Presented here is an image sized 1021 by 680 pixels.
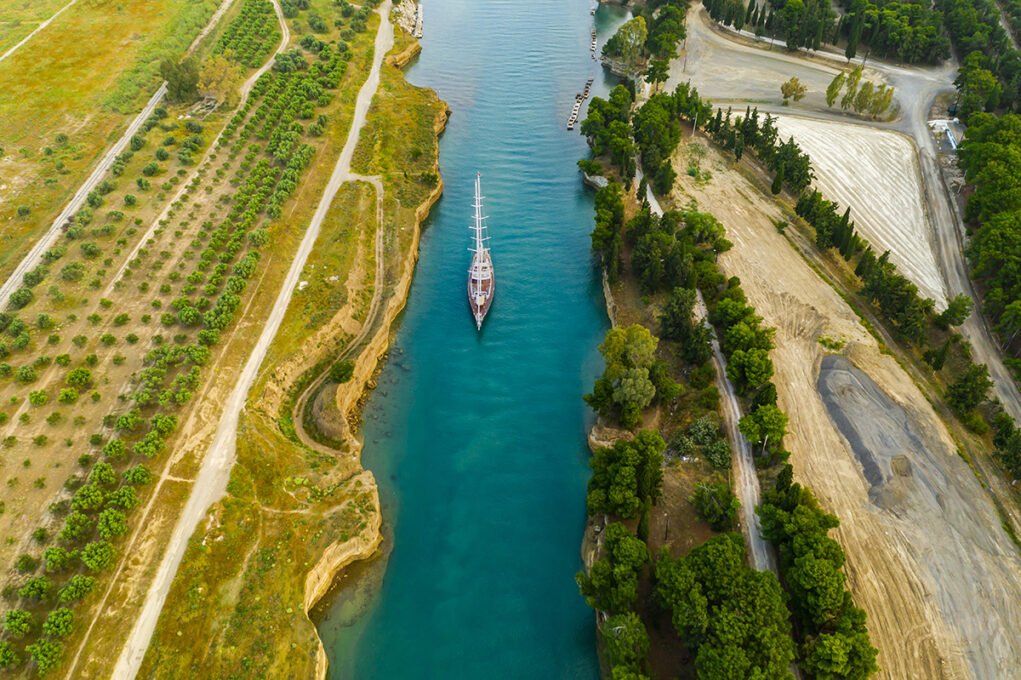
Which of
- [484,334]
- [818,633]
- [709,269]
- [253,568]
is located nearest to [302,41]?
[484,334]

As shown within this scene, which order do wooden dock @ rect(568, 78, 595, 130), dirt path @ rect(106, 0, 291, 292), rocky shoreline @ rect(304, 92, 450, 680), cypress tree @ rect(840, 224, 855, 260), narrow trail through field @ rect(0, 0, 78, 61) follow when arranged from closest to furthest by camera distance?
rocky shoreline @ rect(304, 92, 450, 680) < dirt path @ rect(106, 0, 291, 292) < cypress tree @ rect(840, 224, 855, 260) < narrow trail through field @ rect(0, 0, 78, 61) < wooden dock @ rect(568, 78, 595, 130)

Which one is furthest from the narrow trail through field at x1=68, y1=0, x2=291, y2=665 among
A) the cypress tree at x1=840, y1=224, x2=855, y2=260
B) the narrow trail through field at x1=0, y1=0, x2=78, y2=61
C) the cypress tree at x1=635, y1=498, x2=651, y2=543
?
the cypress tree at x1=840, y1=224, x2=855, y2=260

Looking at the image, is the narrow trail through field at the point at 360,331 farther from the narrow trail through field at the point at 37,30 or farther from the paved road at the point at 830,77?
the narrow trail through field at the point at 37,30

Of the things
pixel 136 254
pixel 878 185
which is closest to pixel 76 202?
pixel 136 254

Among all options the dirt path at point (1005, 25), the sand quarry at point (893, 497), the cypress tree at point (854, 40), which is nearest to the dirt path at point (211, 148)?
the sand quarry at point (893, 497)

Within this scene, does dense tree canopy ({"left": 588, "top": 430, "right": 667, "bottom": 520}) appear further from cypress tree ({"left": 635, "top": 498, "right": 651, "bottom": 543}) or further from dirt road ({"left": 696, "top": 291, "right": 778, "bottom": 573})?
dirt road ({"left": 696, "top": 291, "right": 778, "bottom": 573})

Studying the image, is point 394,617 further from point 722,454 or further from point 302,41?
point 302,41
